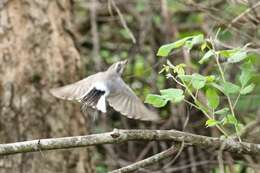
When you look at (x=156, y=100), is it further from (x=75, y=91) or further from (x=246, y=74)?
(x=75, y=91)

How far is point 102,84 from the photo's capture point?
2.94 metres

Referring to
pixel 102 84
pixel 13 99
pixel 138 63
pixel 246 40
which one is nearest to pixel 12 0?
pixel 13 99

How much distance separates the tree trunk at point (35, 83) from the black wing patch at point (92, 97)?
0.63 metres

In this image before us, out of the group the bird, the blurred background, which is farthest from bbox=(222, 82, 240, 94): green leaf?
the blurred background

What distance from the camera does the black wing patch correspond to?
9.14ft

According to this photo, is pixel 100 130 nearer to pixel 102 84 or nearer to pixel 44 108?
pixel 44 108

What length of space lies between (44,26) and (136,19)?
149 cm

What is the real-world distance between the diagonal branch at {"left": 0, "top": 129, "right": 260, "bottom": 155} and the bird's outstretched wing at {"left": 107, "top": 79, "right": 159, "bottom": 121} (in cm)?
59

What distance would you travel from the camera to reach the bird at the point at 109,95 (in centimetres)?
280

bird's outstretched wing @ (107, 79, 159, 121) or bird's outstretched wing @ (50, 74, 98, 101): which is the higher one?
bird's outstretched wing @ (50, 74, 98, 101)

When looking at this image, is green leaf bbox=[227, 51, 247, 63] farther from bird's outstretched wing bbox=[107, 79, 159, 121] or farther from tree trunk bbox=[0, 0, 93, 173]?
tree trunk bbox=[0, 0, 93, 173]

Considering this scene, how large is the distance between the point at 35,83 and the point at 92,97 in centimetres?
72

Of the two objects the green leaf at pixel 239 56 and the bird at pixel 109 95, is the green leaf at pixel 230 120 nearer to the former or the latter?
the green leaf at pixel 239 56

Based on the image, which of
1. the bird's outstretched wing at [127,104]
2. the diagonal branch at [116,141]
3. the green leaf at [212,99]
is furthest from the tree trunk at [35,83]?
the green leaf at [212,99]
